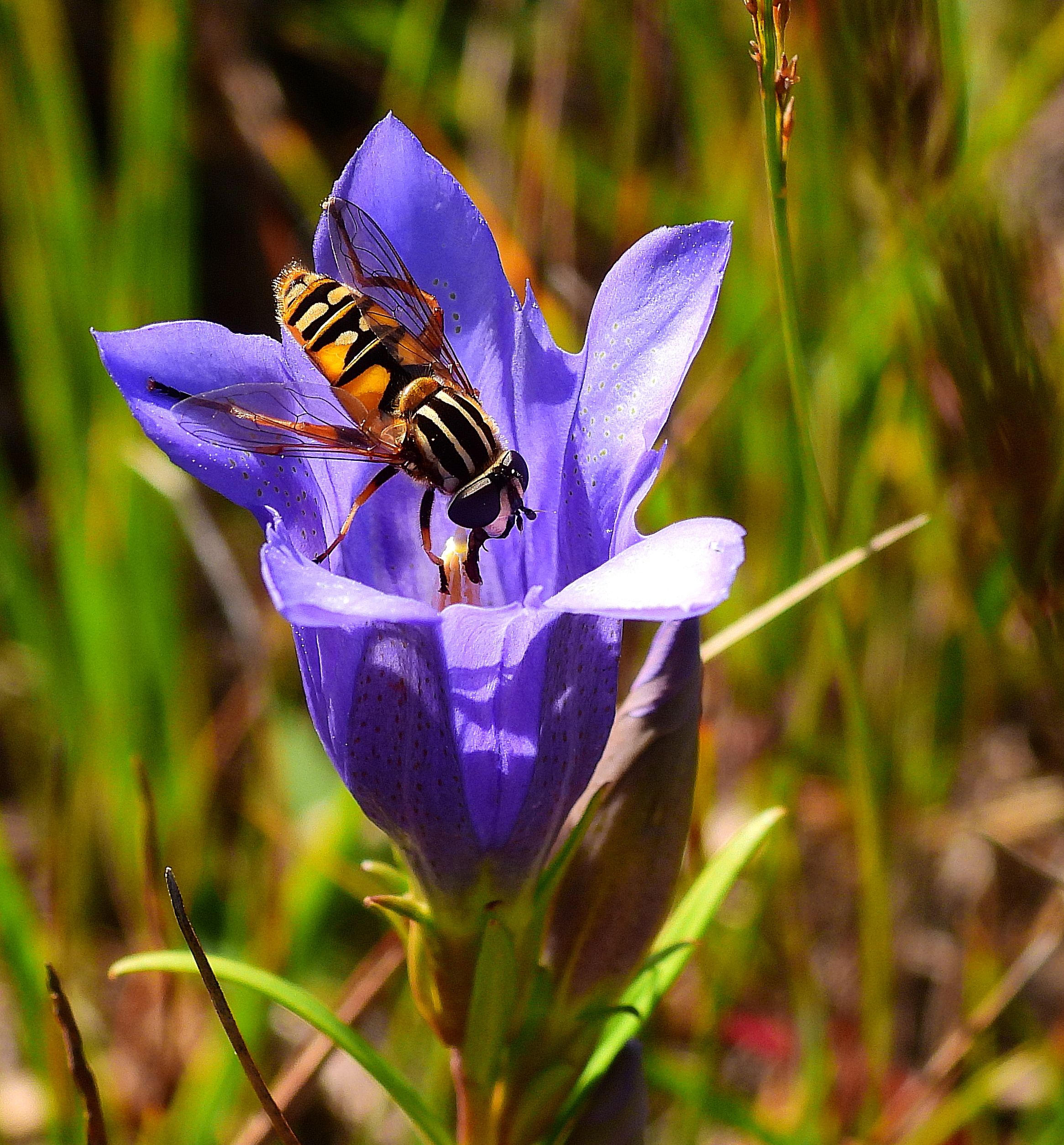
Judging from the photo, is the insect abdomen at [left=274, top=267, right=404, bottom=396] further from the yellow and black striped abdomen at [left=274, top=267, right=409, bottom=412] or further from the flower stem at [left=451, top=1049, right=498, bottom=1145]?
the flower stem at [left=451, top=1049, right=498, bottom=1145]

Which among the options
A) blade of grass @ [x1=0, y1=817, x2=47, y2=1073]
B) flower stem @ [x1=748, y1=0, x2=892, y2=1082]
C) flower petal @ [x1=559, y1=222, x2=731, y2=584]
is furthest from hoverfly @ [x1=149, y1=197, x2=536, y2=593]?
blade of grass @ [x1=0, y1=817, x2=47, y2=1073]

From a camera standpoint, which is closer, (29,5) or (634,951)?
(634,951)

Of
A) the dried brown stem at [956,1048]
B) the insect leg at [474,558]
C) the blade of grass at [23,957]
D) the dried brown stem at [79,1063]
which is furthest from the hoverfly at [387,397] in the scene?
the dried brown stem at [956,1048]

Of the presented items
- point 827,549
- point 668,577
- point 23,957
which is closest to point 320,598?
point 668,577

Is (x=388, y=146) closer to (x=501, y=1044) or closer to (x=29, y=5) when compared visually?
(x=501, y=1044)

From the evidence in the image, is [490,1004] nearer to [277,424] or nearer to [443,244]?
[277,424]

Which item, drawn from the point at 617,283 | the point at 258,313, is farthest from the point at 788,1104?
the point at 258,313
